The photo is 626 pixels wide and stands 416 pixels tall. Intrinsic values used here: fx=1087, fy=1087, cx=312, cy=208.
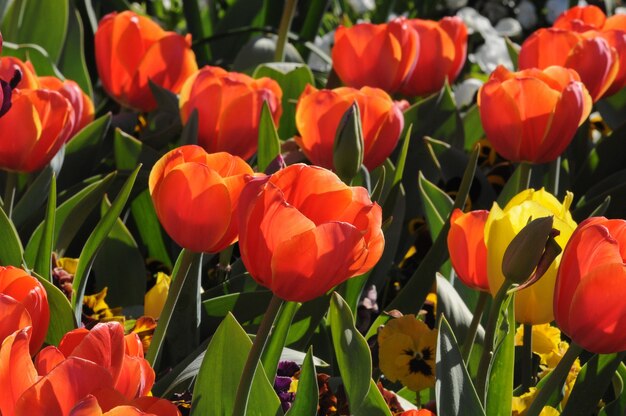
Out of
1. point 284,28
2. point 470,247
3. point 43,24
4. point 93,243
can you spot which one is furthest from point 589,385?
point 43,24

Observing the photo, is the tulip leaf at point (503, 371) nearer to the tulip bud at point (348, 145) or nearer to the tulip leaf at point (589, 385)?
the tulip leaf at point (589, 385)

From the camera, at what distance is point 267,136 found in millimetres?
1466

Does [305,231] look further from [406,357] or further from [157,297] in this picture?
[157,297]

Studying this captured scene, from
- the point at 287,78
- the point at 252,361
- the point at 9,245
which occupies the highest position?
the point at 252,361

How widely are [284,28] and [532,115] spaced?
32.1 inches

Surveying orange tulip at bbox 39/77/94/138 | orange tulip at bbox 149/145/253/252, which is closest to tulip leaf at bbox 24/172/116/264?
orange tulip at bbox 39/77/94/138

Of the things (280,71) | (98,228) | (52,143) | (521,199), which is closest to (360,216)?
(521,199)

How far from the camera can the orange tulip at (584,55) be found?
1.71 meters

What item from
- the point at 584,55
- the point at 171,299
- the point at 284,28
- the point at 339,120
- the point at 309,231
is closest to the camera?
the point at 309,231

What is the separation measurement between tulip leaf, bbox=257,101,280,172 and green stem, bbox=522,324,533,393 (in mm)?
456

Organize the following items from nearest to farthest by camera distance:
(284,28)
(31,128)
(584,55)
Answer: (31,128), (584,55), (284,28)

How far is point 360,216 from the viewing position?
83 centimetres

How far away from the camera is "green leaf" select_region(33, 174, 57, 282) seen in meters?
1.09

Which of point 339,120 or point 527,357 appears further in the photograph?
point 339,120
